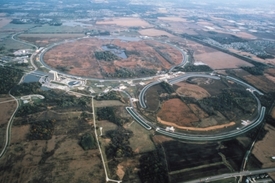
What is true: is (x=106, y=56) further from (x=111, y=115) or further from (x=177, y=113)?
(x=177, y=113)

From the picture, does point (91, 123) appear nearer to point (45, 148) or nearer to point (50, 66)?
point (45, 148)

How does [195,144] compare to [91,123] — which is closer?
[195,144]

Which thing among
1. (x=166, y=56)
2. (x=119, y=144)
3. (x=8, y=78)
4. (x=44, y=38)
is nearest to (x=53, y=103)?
(x=8, y=78)

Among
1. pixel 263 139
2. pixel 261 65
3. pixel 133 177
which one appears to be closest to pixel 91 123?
pixel 133 177

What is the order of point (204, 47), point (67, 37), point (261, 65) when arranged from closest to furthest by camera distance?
point (261, 65) < point (204, 47) < point (67, 37)

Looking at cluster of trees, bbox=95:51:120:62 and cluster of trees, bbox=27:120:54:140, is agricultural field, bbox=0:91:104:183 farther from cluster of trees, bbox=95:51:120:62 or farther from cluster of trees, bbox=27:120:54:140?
cluster of trees, bbox=95:51:120:62

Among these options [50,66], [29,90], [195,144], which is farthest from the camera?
[50,66]

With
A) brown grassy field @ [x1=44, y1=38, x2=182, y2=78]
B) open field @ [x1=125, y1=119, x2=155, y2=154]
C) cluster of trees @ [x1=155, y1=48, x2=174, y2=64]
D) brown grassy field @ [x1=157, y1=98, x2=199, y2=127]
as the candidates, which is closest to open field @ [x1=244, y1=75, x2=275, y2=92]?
brown grassy field @ [x1=44, y1=38, x2=182, y2=78]
